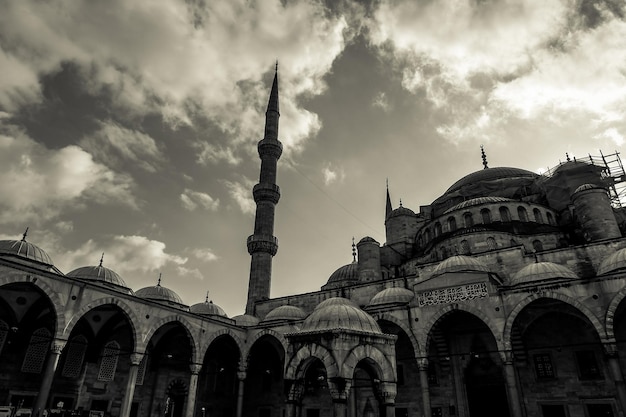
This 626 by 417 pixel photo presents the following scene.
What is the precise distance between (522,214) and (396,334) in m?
9.81

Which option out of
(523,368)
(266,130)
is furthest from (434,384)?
(266,130)

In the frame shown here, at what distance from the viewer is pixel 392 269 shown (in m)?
24.2

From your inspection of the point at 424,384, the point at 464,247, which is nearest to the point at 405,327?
the point at 424,384

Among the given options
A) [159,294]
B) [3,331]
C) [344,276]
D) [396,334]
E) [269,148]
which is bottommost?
[3,331]

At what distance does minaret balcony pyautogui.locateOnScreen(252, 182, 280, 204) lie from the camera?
28.0m

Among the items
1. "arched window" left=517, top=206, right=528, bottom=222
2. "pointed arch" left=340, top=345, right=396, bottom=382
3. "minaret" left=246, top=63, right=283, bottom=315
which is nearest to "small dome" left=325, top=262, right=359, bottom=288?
"minaret" left=246, top=63, right=283, bottom=315

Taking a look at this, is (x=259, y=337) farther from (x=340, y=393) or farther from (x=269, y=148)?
(x=269, y=148)

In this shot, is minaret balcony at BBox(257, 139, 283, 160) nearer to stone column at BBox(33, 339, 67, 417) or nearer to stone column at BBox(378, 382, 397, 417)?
stone column at BBox(33, 339, 67, 417)

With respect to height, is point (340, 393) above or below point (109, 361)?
below

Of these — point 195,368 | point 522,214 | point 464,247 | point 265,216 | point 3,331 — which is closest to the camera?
point 3,331

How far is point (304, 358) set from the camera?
8.12m

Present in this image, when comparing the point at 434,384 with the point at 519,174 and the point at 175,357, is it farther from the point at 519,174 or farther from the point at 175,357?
the point at 519,174

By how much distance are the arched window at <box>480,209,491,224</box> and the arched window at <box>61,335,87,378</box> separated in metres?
19.4

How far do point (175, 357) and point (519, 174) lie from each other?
2442 cm
